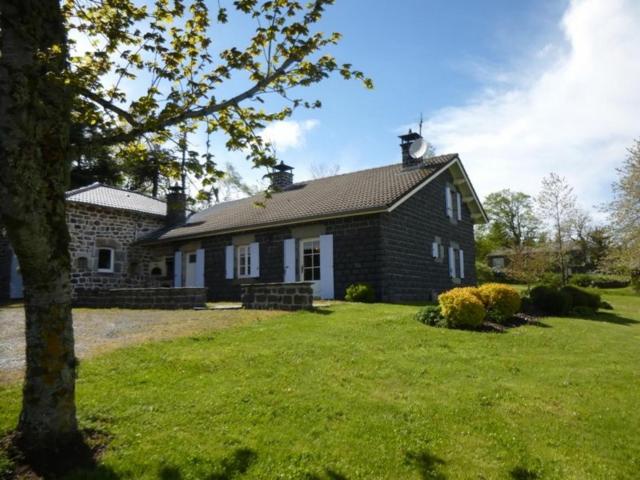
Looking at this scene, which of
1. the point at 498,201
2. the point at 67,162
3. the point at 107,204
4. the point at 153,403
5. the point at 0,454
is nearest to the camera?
the point at 0,454

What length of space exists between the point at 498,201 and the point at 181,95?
46133 millimetres

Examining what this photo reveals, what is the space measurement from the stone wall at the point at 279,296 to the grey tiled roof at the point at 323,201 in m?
2.67

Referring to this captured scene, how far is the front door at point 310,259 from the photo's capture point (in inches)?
619

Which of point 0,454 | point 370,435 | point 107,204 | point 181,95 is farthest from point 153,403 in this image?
point 107,204

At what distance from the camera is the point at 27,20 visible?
4016 mm

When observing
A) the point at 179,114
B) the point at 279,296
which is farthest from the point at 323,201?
the point at 179,114

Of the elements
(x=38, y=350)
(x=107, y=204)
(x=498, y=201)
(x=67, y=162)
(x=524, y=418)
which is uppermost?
(x=498, y=201)

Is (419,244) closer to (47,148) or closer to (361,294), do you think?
(361,294)

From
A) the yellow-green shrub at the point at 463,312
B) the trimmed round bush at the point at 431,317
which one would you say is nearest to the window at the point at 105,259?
the trimmed round bush at the point at 431,317

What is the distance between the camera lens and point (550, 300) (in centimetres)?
1342

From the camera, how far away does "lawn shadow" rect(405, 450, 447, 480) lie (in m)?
3.84

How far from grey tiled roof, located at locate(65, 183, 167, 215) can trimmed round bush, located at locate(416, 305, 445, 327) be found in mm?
15418

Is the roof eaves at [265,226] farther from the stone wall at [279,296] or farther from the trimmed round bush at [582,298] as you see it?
the trimmed round bush at [582,298]

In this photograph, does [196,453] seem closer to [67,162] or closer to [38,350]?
[38,350]
